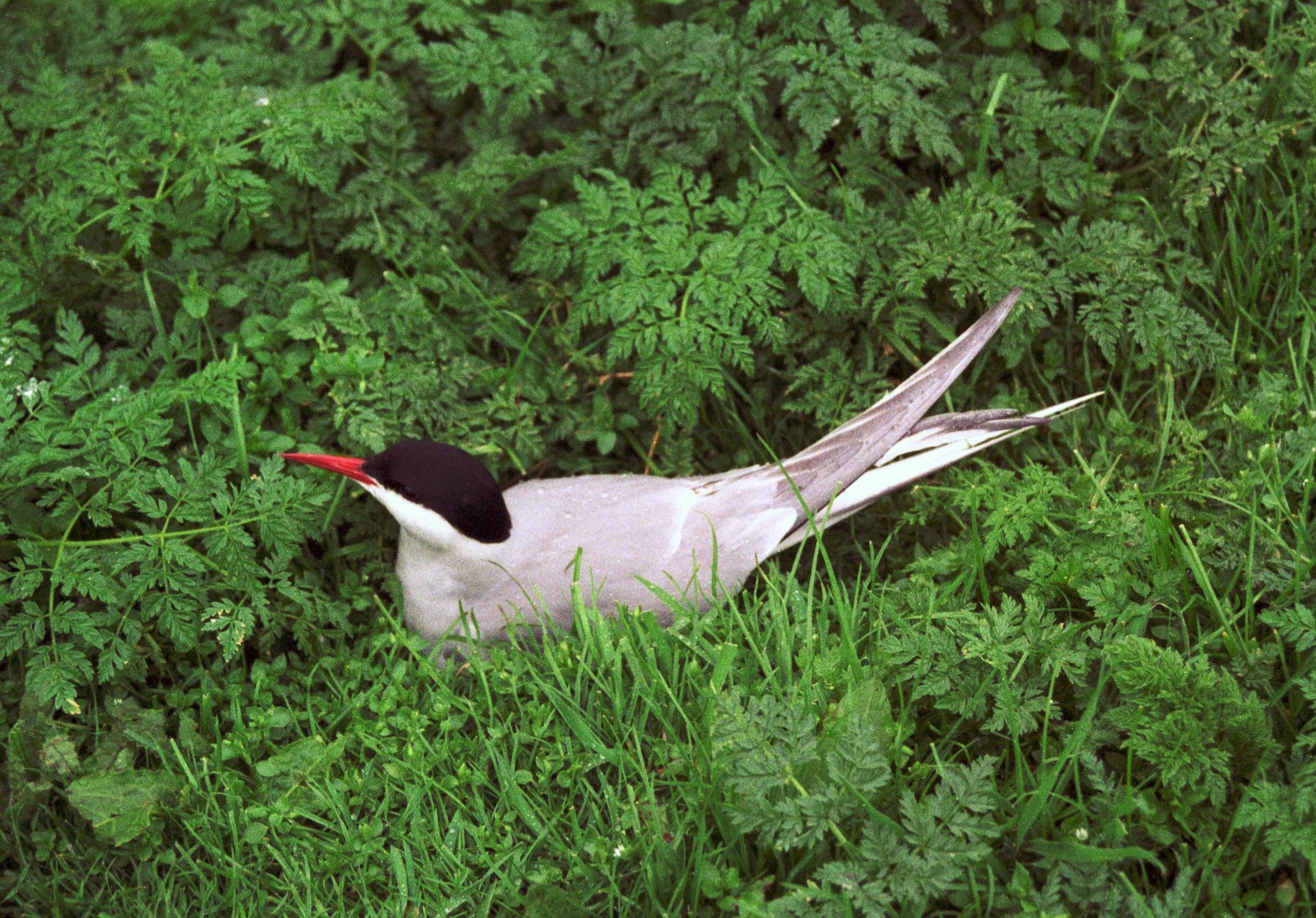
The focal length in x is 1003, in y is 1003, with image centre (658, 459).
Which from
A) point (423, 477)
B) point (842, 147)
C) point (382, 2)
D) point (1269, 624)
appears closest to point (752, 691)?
point (423, 477)

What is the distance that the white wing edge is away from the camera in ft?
9.82

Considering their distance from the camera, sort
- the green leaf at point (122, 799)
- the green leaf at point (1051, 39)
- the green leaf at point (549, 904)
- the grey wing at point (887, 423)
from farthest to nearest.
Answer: the green leaf at point (1051, 39), the grey wing at point (887, 423), the green leaf at point (122, 799), the green leaf at point (549, 904)

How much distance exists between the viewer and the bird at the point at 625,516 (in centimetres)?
285

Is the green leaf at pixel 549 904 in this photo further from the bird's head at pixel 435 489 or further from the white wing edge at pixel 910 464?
the white wing edge at pixel 910 464

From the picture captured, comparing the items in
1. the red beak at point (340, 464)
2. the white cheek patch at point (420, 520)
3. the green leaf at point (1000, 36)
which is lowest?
the white cheek patch at point (420, 520)

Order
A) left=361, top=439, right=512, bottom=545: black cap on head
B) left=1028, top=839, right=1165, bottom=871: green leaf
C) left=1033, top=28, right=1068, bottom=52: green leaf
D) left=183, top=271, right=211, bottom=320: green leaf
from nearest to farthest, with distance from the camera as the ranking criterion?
left=1028, top=839, right=1165, bottom=871: green leaf < left=361, top=439, right=512, bottom=545: black cap on head < left=183, top=271, right=211, bottom=320: green leaf < left=1033, top=28, right=1068, bottom=52: green leaf

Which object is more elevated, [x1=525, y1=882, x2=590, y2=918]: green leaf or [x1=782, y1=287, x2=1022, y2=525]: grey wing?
[x1=782, y1=287, x2=1022, y2=525]: grey wing

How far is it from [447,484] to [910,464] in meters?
1.37

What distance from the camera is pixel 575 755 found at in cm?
256

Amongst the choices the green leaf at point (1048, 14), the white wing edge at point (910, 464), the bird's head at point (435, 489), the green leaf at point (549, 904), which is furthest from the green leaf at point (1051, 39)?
the green leaf at point (549, 904)

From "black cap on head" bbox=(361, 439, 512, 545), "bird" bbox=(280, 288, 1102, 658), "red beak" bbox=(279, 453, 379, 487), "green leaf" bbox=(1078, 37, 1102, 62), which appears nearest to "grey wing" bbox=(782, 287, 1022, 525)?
"bird" bbox=(280, 288, 1102, 658)

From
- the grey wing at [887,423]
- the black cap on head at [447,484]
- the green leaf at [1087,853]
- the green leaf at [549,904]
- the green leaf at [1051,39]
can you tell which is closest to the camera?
the green leaf at [1087,853]

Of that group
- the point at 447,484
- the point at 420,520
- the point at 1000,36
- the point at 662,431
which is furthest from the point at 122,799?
the point at 1000,36

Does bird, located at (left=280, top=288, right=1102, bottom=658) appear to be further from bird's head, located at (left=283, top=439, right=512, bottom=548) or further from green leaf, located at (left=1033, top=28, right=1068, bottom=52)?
green leaf, located at (left=1033, top=28, right=1068, bottom=52)
